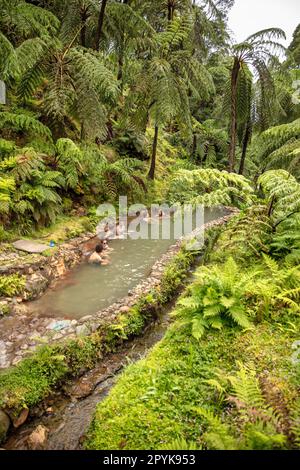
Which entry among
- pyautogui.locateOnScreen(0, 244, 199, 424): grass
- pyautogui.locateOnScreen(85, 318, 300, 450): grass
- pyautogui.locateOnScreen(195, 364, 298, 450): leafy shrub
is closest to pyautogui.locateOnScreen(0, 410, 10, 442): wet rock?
pyautogui.locateOnScreen(0, 244, 199, 424): grass

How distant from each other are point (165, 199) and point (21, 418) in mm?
7540

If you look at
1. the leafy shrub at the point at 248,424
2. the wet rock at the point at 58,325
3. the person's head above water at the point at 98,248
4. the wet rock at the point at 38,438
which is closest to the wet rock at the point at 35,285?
the wet rock at the point at 58,325

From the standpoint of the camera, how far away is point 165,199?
381 inches

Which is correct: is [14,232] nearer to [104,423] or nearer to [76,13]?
[104,423]

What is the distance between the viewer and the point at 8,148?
6.08 m

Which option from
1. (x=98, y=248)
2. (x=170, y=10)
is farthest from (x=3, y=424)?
(x=170, y=10)

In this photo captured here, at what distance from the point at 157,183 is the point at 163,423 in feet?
28.1

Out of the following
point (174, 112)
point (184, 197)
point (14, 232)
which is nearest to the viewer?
point (14, 232)

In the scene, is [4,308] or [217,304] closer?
[217,304]

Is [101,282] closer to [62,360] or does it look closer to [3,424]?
[62,360]

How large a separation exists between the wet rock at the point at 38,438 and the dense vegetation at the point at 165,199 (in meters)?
0.29

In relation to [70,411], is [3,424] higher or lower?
higher

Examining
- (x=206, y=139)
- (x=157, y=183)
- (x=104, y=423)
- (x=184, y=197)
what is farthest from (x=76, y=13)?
(x=104, y=423)
